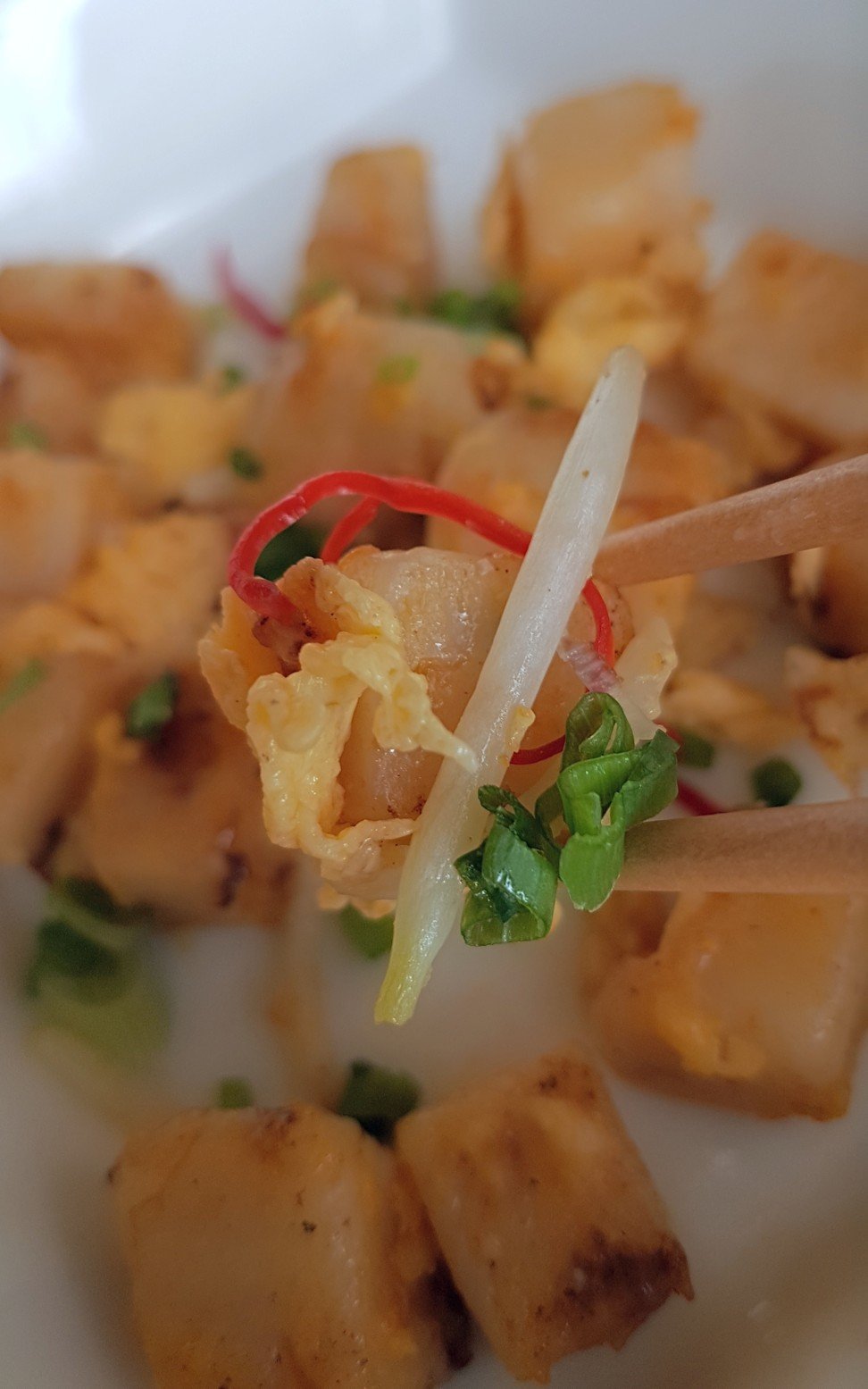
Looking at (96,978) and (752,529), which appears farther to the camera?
(96,978)

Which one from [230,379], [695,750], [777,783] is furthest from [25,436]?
[777,783]

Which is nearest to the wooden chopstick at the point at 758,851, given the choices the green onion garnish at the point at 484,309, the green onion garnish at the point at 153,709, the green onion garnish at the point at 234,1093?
the green onion garnish at the point at 234,1093

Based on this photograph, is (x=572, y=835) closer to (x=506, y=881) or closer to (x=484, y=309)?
(x=506, y=881)

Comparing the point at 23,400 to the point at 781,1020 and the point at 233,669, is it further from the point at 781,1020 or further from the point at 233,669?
the point at 781,1020

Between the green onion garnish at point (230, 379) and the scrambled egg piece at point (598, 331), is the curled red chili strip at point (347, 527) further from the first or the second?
the green onion garnish at point (230, 379)

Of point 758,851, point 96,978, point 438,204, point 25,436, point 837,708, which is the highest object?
point 25,436

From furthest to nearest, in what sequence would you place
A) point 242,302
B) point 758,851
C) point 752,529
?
point 242,302 < point 752,529 < point 758,851

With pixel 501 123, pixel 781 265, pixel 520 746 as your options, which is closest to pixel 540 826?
pixel 520 746
